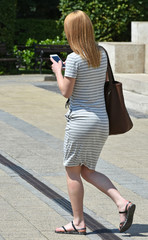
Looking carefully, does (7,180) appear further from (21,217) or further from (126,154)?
(126,154)

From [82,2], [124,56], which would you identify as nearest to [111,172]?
[124,56]

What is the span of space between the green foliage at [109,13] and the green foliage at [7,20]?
1.85m

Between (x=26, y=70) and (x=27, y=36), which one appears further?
(x=27, y=36)

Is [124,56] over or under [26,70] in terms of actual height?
over

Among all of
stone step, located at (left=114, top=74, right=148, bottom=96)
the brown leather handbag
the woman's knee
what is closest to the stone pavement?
the woman's knee

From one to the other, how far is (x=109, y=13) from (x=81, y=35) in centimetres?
1632

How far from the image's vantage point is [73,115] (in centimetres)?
491

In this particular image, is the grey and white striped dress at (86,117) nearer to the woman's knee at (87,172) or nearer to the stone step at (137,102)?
the woman's knee at (87,172)

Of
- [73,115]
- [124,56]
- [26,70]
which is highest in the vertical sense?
[73,115]

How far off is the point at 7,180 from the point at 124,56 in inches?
343

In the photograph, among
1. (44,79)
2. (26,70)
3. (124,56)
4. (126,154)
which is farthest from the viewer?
(26,70)

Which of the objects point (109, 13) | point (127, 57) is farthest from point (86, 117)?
point (109, 13)

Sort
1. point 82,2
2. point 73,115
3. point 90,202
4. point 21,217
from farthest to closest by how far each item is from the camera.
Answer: point 82,2 → point 90,202 → point 21,217 → point 73,115

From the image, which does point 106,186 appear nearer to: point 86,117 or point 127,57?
point 86,117
